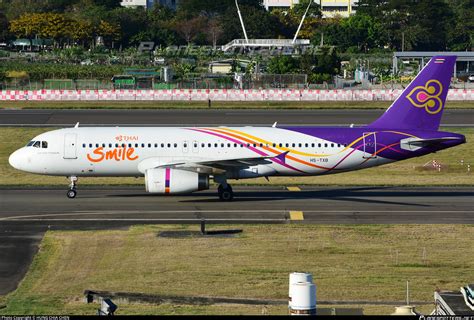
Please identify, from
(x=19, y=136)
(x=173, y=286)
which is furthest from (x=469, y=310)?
(x=19, y=136)

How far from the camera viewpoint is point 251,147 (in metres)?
55.7

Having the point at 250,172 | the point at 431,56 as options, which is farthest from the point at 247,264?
the point at 431,56

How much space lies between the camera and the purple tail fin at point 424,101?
56.4 m

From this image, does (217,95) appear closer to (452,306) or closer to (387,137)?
(387,137)

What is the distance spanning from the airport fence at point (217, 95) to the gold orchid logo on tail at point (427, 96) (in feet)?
181

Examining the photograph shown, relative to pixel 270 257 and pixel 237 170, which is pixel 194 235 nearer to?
pixel 270 257

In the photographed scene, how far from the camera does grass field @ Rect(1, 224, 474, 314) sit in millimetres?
35156

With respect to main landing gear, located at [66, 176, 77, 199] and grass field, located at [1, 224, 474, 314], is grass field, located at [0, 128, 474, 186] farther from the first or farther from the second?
grass field, located at [1, 224, 474, 314]

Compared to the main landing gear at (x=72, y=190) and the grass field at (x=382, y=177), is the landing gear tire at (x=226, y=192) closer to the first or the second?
the grass field at (x=382, y=177)

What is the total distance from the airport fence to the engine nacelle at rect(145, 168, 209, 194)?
191ft

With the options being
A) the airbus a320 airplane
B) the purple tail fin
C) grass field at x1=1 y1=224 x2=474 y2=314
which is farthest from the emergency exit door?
the purple tail fin

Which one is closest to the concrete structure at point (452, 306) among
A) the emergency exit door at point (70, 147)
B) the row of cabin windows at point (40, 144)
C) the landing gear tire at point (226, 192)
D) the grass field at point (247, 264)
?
the grass field at point (247, 264)

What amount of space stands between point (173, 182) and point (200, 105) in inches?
2123

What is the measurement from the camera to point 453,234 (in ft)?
152
